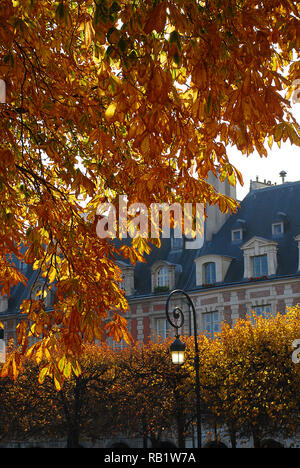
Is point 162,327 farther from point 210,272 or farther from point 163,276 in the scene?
point 210,272

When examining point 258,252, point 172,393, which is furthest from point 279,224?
point 172,393

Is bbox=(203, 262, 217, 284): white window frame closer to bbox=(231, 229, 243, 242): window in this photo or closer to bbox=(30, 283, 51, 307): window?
bbox=(231, 229, 243, 242): window

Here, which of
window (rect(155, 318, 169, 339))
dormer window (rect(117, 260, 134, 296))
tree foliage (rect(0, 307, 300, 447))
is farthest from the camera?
dormer window (rect(117, 260, 134, 296))

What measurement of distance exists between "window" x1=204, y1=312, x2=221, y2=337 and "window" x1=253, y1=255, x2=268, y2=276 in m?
3.24

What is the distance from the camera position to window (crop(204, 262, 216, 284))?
41031 mm

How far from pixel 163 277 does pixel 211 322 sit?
204 inches

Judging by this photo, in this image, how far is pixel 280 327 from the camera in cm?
2838

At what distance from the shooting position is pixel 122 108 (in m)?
5.84

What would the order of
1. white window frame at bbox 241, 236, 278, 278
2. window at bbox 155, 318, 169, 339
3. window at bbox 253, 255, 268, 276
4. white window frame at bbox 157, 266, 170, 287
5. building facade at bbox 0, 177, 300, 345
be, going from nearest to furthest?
building facade at bbox 0, 177, 300, 345 < white window frame at bbox 241, 236, 278, 278 < window at bbox 253, 255, 268, 276 < window at bbox 155, 318, 169, 339 < white window frame at bbox 157, 266, 170, 287

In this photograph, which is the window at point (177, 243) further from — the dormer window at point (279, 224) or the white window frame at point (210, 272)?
the dormer window at point (279, 224)

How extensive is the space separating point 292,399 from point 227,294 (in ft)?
46.6

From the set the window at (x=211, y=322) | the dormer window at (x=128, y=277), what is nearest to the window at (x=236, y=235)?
the window at (x=211, y=322)

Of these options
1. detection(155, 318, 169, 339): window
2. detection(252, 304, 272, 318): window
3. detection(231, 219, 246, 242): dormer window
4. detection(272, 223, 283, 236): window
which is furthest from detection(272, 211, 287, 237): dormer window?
detection(155, 318, 169, 339): window

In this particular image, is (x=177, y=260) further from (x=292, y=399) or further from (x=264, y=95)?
(x=264, y=95)
